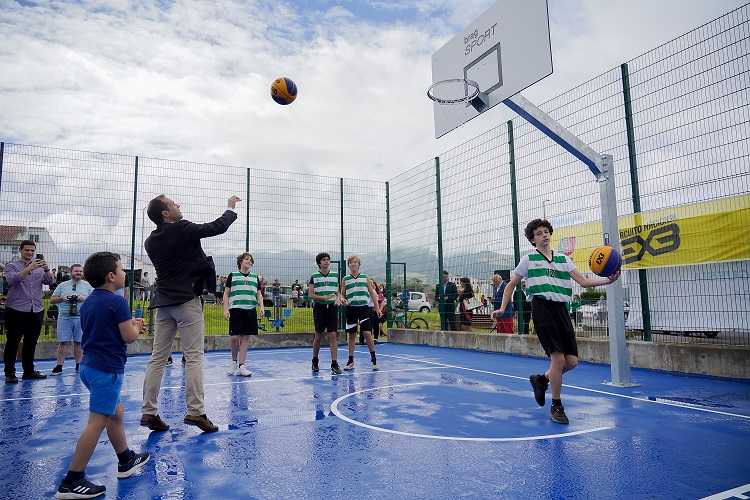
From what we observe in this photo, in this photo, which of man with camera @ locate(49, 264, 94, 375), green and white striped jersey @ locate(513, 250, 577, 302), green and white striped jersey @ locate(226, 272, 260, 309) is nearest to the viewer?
green and white striped jersey @ locate(513, 250, 577, 302)

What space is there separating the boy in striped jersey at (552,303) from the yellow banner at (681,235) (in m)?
1.97

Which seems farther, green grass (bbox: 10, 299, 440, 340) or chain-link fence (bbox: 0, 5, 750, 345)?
green grass (bbox: 10, 299, 440, 340)

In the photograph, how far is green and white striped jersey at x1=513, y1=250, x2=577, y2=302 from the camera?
4453mm

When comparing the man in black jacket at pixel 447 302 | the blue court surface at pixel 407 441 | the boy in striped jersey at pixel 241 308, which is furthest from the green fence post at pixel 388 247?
the blue court surface at pixel 407 441

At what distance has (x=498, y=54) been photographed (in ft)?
21.9

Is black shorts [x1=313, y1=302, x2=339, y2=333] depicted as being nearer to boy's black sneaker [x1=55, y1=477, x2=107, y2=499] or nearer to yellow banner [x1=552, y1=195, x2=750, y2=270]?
yellow banner [x1=552, y1=195, x2=750, y2=270]

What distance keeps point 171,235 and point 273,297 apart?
28.2ft

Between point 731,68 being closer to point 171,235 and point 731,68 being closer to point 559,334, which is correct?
point 559,334

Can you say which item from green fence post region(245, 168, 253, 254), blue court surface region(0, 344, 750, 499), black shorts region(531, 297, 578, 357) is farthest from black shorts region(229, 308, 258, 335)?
black shorts region(531, 297, 578, 357)

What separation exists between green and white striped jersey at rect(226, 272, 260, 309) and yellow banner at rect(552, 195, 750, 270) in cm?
514

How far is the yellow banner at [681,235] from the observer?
5.81 metres

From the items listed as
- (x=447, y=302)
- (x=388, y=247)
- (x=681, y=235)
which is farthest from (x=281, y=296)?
(x=681, y=235)

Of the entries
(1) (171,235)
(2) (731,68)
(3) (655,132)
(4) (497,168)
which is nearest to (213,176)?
(4) (497,168)

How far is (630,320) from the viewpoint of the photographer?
290 inches
